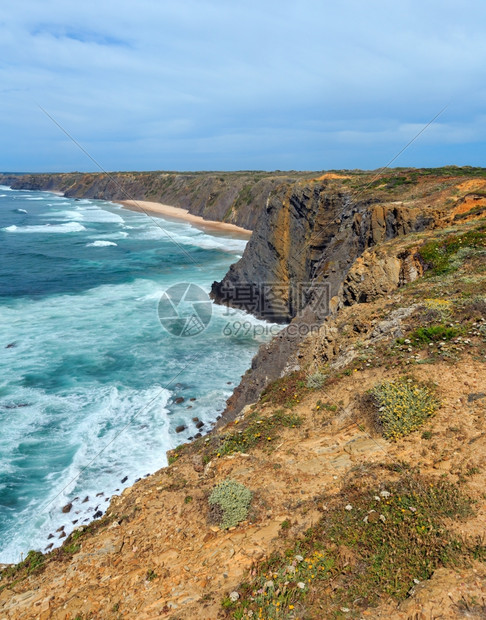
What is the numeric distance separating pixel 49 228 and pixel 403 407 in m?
85.2

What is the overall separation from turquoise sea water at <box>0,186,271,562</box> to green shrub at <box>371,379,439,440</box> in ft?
34.4

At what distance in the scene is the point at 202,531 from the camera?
22.5 feet

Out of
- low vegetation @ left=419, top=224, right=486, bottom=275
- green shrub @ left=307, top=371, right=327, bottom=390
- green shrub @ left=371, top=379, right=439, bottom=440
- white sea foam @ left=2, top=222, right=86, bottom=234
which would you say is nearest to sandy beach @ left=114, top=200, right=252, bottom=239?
white sea foam @ left=2, top=222, right=86, bottom=234

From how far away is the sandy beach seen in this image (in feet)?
256

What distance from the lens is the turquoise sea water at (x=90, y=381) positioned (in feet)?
47.0

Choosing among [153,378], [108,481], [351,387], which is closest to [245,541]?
[351,387]

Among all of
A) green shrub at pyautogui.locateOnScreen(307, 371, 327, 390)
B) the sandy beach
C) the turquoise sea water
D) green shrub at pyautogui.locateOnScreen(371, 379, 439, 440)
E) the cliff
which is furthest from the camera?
the cliff

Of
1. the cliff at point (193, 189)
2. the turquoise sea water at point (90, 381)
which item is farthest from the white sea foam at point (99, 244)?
the cliff at point (193, 189)

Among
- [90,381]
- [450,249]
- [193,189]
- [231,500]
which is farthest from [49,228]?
[231,500]

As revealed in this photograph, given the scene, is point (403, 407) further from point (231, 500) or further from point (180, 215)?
point (180, 215)

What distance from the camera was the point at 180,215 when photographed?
321 feet

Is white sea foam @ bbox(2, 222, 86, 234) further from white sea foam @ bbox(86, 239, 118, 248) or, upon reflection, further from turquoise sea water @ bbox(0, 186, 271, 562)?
turquoise sea water @ bbox(0, 186, 271, 562)

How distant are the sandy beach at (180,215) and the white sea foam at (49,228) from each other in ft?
76.9

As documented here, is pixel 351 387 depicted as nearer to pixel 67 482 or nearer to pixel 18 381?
pixel 67 482
